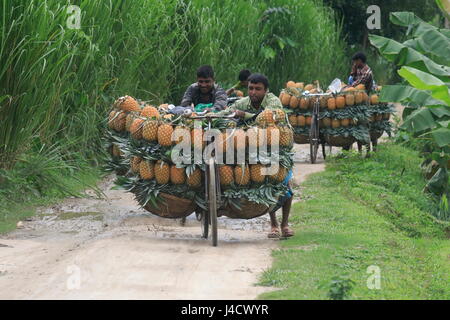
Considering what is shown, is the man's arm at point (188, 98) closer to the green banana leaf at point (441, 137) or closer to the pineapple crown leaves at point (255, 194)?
the pineapple crown leaves at point (255, 194)

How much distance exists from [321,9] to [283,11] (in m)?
6.10

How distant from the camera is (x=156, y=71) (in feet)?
49.1

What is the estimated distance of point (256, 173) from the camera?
8.85 meters

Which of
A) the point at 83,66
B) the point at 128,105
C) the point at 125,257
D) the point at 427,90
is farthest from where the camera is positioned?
the point at 83,66

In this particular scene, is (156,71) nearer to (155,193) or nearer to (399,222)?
(399,222)

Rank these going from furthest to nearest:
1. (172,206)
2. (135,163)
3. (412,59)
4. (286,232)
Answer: (412,59)
(286,232)
(135,163)
(172,206)

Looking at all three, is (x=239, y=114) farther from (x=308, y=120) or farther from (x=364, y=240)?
(x=308, y=120)

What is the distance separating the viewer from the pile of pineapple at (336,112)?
16266mm

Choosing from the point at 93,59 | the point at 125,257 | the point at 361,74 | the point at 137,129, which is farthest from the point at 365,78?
the point at 125,257

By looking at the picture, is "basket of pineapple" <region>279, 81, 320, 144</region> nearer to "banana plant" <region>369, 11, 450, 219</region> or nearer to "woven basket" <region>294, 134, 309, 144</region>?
"woven basket" <region>294, 134, 309, 144</region>

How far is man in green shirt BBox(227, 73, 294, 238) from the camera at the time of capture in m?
9.38

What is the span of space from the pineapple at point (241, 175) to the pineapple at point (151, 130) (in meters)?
0.86

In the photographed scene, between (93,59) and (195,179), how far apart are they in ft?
12.4

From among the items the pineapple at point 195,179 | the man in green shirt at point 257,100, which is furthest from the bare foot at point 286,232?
the man in green shirt at point 257,100
